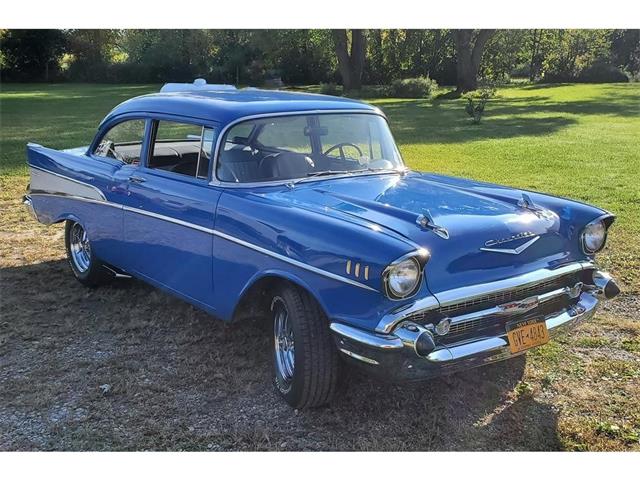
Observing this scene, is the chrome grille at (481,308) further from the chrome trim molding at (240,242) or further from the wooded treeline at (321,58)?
the wooded treeline at (321,58)

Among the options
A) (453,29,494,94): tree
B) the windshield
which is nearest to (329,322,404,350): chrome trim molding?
the windshield

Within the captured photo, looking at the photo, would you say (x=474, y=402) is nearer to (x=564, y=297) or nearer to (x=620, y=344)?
(x=564, y=297)

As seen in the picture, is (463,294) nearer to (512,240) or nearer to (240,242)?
(512,240)

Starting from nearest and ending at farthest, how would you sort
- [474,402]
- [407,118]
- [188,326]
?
[474,402] < [188,326] < [407,118]

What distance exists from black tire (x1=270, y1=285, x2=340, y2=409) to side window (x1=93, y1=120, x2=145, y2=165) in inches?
82.4

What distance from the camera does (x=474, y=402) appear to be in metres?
3.52

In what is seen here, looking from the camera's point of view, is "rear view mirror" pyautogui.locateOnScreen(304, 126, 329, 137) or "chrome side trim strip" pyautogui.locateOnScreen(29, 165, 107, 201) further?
"chrome side trim strip" pyautogui.locateOnScreen(29, 165, 107, 201)

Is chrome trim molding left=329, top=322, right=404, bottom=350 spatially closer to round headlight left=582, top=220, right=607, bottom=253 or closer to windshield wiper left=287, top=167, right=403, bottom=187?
windshield wiper left=287, top=167, right=403, bottom=187

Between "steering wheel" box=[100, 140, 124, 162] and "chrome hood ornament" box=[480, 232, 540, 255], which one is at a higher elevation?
"steering wheel" box=[100, 140, 124, 162]

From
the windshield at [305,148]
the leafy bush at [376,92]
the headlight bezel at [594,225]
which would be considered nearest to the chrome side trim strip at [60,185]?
the windshield at [305,148]

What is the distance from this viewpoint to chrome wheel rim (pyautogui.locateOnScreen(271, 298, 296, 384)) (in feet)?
11.6

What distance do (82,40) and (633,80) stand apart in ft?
82.7

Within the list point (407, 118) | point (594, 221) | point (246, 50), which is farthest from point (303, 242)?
point (246, 50)

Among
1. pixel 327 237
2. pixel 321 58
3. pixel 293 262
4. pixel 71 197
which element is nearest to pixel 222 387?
pixel 293 262
